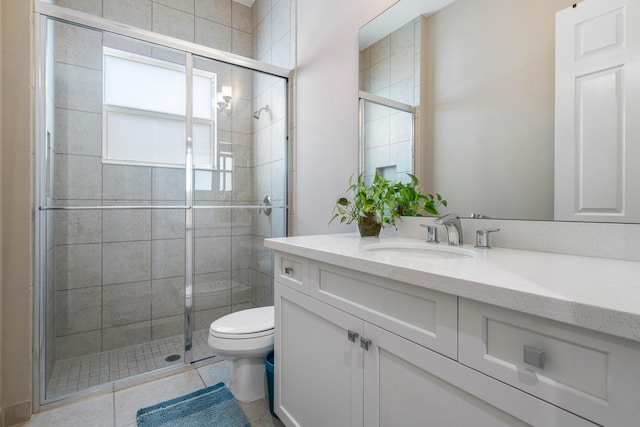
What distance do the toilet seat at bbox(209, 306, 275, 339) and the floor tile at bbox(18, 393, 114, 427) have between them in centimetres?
63

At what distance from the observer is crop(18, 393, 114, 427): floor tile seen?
148 cm

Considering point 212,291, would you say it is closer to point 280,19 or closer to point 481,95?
point 481,95

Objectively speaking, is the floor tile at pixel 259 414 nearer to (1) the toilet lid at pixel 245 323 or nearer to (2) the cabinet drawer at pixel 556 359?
(1) the toilet lid at pixel 245 323

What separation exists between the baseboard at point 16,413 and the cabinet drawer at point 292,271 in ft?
4.54

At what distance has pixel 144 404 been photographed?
64.1 inches

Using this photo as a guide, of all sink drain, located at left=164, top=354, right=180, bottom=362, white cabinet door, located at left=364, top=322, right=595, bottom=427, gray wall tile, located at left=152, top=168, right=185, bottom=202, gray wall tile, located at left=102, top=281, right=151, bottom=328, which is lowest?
sink drain, located at left=164, top=354, right=180, bottom=362

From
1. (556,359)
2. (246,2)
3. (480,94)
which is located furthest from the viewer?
(246,2)

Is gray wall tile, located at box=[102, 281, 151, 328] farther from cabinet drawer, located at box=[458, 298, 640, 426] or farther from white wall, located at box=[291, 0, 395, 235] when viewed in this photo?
cabinet drawer, located at box=[458, 298, 640, 426]

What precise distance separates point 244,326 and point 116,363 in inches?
40.5

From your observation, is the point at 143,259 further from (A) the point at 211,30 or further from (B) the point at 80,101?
(A) the point at 211,30

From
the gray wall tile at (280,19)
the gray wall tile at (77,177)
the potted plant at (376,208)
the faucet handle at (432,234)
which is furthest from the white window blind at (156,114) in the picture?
the faucet handle at (432,234)

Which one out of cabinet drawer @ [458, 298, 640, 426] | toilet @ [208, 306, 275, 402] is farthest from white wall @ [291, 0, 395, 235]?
cabinet drawer @ [458, 298, 640, 426]

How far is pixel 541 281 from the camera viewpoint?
1.99 ft

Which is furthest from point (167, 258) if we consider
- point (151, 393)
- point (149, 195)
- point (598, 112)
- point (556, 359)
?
Answer: point (598, 112)
